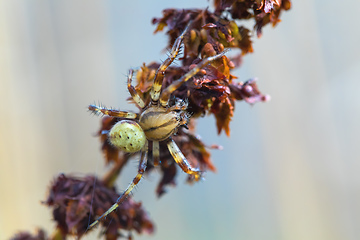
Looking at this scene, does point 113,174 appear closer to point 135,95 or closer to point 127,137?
point 127,137

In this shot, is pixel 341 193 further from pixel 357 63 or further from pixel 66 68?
pixel 66 68

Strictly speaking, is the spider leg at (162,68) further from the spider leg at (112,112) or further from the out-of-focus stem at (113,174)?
the out-of-focus stem at (113,174)

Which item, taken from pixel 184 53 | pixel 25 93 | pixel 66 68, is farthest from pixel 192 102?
pixel 66 68

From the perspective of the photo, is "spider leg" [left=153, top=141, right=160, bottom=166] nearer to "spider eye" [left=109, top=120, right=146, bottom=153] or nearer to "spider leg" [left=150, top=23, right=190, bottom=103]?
"spider eye" [left=109, top=120, right=146, bottom=153]

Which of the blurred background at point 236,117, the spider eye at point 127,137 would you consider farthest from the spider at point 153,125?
the blurred background at point 236,117

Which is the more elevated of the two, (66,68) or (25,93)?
(66,68)

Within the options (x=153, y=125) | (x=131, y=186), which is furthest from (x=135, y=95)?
(x=131, y=186)

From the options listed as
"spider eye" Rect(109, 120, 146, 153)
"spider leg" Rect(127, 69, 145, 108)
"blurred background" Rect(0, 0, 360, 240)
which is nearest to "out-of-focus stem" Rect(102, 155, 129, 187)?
"spider eye" Rect(109, 120, 146, 153)
